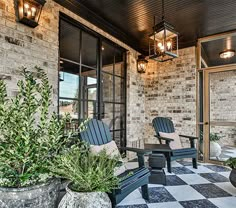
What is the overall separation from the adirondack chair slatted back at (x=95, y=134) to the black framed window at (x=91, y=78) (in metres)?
0.46

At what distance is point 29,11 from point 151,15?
1898 millimetres

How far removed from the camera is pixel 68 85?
9.61ft

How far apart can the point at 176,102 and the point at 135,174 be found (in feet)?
9.18

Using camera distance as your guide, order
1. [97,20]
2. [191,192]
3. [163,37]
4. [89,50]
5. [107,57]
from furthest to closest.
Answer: [107,57] < [89,50] < [97,20] < [191,192] < [163,37]

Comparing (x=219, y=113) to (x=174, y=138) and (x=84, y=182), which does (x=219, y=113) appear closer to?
(x=174, y=138)

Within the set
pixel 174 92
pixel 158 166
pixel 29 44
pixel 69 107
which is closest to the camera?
pixel 29 44

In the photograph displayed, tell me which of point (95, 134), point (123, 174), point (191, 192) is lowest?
point (191, 192)

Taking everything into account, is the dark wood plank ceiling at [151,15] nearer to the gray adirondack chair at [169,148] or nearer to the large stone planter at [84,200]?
the gray adirondack chair at [169,148]

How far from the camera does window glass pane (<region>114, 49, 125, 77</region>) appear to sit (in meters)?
4.14

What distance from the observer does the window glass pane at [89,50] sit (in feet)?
10.7

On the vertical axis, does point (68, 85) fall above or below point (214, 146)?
above

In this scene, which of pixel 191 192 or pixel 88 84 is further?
pixel 88 84

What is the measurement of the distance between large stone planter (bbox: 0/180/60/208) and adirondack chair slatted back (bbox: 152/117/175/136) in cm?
289

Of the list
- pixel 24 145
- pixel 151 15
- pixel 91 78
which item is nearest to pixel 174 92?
pixel 151 15
